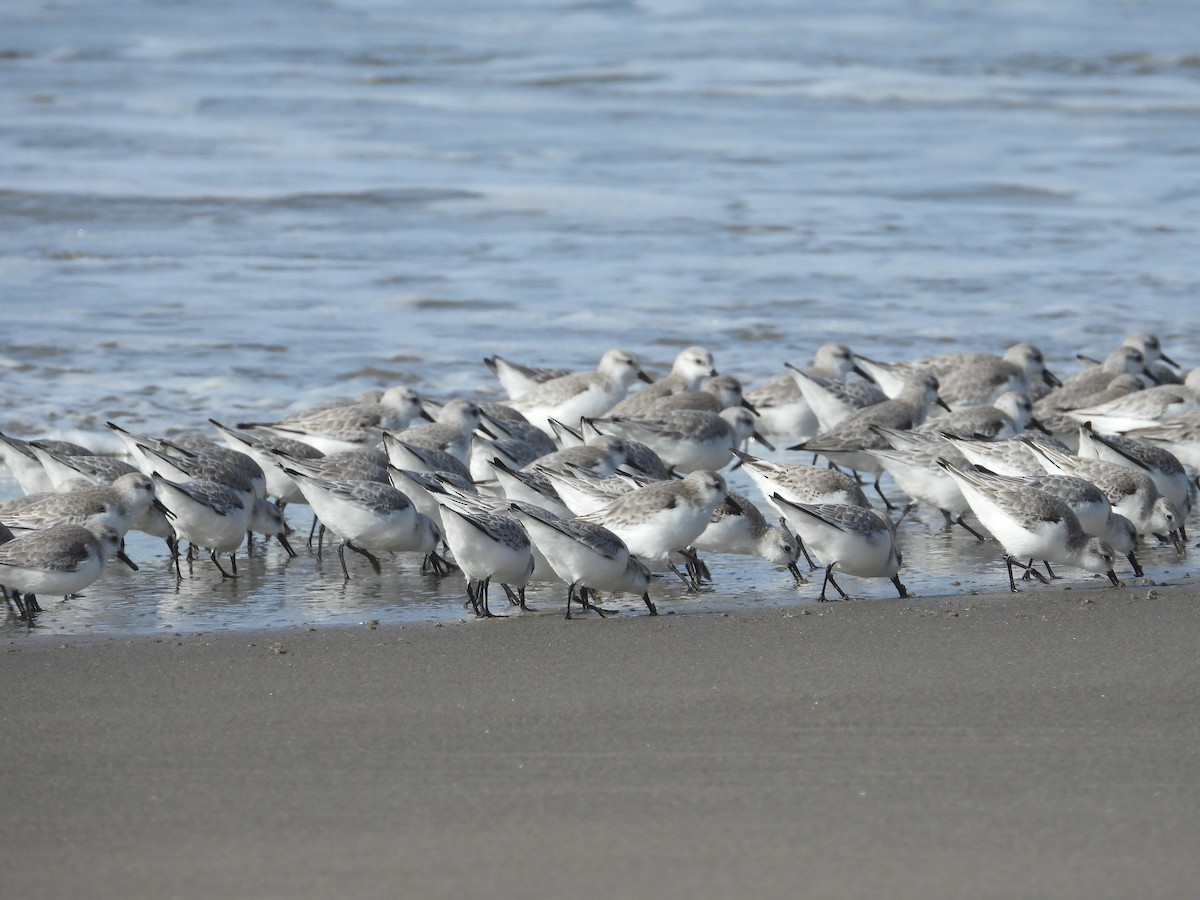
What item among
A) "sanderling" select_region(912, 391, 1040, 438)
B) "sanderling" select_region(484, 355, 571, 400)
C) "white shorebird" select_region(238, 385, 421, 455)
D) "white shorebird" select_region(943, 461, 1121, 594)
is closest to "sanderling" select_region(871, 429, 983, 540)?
"sanderling" select_region(912, 391, 1040, 438)

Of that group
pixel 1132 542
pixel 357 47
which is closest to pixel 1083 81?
pixel 357 47

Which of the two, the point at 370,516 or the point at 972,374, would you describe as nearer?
the point at 370,516

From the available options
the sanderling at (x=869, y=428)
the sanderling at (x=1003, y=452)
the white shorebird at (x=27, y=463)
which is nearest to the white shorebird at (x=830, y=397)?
the sanderling at (x=869, y=428)

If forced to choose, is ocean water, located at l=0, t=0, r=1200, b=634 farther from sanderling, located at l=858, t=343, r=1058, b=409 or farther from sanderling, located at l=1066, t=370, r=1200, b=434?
sanderling, located at l=1066, t=370, r=1200, b=434

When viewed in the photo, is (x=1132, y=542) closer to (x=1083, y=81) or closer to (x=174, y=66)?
(x=1083, y=81)

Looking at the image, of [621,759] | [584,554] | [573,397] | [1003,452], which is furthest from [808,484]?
[621,759]

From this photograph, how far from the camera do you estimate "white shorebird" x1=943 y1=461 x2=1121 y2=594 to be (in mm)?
6699

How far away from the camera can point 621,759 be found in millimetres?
4559

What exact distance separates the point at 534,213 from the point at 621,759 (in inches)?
525

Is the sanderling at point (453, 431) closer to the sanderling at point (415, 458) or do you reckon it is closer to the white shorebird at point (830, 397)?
the sanderling at point (415, 458)

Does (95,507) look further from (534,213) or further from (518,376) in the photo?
(534,213)

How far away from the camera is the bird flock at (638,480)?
6566 mm

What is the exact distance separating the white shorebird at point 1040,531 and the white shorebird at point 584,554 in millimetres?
1556

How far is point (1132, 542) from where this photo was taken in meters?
7.27
